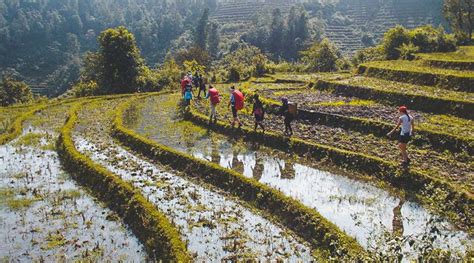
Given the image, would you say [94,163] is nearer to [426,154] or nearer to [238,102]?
[238,102]

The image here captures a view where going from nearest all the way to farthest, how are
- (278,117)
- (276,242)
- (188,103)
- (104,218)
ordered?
(276,242) → (104,218) → (278,117) → (188,103)

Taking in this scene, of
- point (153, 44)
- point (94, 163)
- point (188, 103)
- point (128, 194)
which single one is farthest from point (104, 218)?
point (153, 44)

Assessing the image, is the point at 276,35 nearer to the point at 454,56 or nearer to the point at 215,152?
the point at 454,56

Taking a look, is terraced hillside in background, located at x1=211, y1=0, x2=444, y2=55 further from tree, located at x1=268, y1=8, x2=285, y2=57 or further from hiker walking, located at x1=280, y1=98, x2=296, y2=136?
hiker walking, located at x1=280, y1=98, x2=296, y2=136

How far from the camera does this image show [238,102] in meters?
21.3

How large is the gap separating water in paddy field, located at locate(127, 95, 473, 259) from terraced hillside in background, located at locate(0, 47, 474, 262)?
0.06 meters

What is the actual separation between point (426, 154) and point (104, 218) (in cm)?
1183

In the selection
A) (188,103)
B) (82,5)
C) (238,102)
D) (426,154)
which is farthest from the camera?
(82,5)

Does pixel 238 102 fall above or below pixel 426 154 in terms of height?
above

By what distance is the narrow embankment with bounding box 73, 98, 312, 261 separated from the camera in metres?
11.3

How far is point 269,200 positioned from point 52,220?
6610 millimetres

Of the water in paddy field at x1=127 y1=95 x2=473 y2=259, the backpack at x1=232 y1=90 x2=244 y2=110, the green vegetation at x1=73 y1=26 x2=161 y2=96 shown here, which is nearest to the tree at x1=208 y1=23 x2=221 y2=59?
the green vegetation at x1=73 y1=26 x2=161 y2=96

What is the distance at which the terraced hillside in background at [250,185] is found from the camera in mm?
11352

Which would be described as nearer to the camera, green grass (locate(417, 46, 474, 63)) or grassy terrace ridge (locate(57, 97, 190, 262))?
grassy terrace ridge (locate(57, 97, 190, 262))
